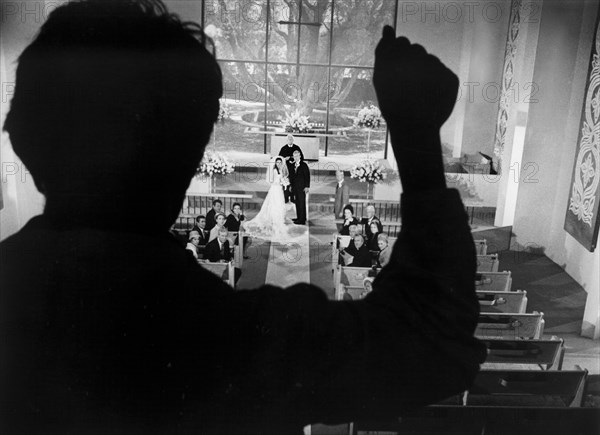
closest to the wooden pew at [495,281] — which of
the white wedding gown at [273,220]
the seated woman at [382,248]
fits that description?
the seated woman at [382,248]

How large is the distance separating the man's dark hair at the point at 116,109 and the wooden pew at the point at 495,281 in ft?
2.23

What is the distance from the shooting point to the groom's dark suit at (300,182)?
4.15ft

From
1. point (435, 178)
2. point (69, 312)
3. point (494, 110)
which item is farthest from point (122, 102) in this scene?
point (494, 110)

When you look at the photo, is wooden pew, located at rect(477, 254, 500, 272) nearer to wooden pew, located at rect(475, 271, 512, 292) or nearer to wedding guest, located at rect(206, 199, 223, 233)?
wooden pew, located at rect(475, 271, 512, 292)

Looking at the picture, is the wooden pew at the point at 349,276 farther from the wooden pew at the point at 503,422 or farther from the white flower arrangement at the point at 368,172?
the wooden pew at the point at 503,422

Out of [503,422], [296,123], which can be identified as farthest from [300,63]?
[503,422]

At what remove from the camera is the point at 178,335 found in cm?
88

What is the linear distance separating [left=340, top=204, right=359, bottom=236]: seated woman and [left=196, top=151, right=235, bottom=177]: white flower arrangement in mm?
264

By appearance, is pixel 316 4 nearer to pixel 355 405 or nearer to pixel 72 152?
pixel 72 152

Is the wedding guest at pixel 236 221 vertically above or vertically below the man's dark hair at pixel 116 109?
below

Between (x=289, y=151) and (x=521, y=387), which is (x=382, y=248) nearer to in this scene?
(x=289, y=151)

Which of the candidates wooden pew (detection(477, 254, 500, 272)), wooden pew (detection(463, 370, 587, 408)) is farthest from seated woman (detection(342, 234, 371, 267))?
wooden pew (detection(463, 370, 587, 408))

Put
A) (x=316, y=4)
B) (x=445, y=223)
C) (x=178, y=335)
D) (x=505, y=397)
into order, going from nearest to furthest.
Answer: (x=445, y=223) < (x=178, y=335) < (x=316, y=4) < (x=505, y=397)

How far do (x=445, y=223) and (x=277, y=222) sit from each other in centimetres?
56
